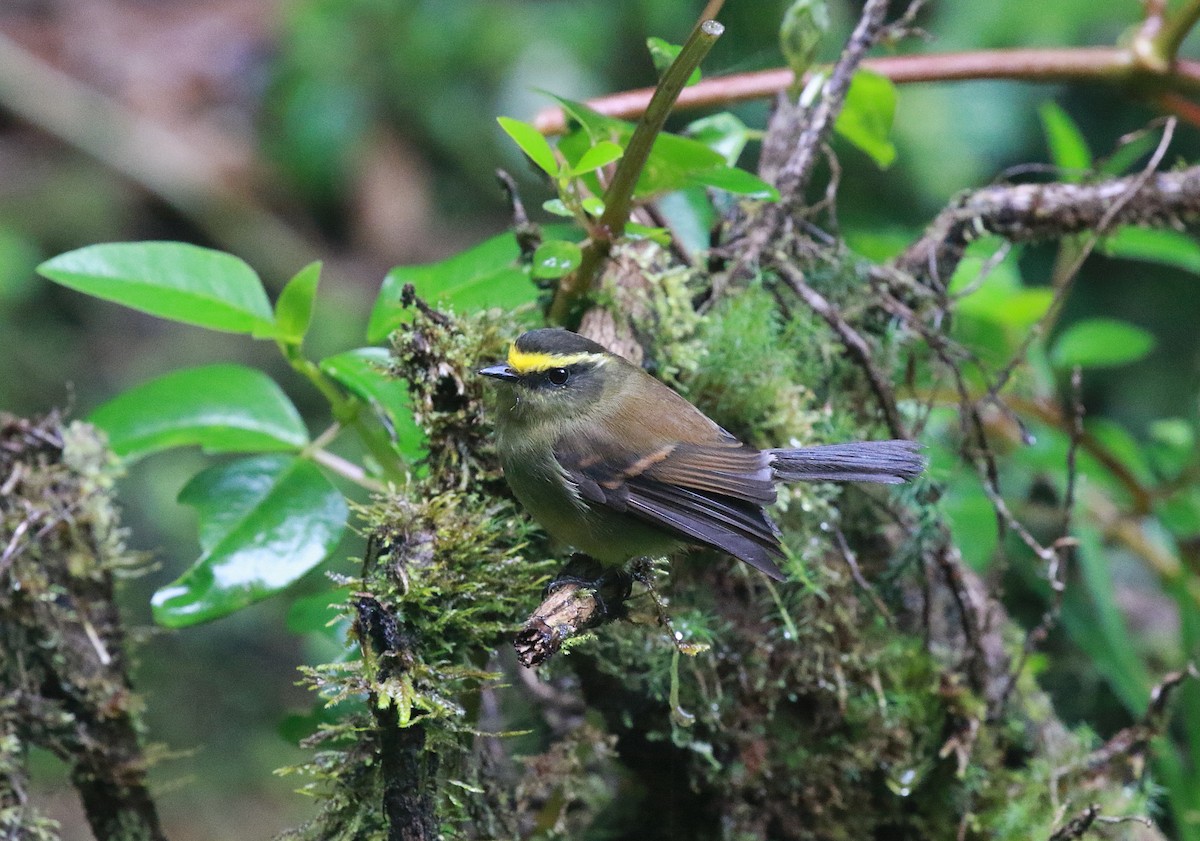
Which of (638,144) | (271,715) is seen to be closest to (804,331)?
(638,144)

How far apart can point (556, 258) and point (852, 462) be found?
1.85ft

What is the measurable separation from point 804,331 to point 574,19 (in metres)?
3.12

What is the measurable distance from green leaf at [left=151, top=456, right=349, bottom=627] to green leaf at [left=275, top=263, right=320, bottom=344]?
22 cm

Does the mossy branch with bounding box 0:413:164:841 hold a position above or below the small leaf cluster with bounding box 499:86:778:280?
below

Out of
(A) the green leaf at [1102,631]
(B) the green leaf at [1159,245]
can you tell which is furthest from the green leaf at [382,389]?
(B) the green leaf at [1159,245]

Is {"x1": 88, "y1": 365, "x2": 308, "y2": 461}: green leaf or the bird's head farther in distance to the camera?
{"x1": 88, "y1": 365, "x2": 308, "y2": 461}: green leaf

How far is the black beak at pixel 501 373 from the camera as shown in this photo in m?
1.59

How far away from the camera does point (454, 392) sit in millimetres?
1609

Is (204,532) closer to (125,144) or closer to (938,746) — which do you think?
(938,746)

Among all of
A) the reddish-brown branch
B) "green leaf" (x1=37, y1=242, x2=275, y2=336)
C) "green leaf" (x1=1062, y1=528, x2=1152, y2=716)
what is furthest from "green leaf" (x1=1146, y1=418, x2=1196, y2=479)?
"green leaf" (x1=37, y1=242, x2=275, y2=336)

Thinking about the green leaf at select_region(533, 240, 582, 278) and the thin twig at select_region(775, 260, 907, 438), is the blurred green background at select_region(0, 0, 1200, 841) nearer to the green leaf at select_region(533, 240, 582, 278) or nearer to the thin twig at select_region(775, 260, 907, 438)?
the thin twig at select_region(775, 260, 907, 438)

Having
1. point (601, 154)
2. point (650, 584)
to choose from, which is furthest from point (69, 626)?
point (601, 154)

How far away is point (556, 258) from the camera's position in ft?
5.16

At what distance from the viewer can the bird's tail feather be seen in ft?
5.31
